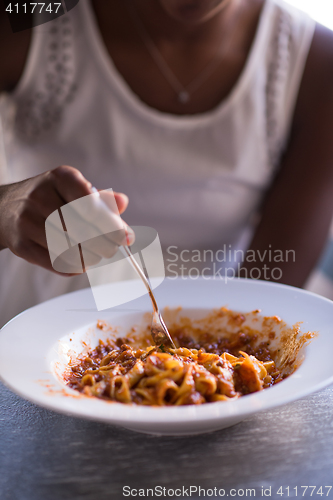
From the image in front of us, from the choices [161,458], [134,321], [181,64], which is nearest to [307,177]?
[181,64]

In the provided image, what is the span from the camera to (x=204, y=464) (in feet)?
2.51

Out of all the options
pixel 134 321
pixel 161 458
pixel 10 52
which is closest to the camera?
pixel 161 458

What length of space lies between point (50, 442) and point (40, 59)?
63.1 inches

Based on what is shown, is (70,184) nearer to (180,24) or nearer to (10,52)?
(10,52)

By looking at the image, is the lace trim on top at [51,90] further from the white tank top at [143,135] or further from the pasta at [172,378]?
the pasta at [172,378]

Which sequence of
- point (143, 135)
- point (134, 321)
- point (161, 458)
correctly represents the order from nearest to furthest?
1. point (161, 458)
2. point (134, 321)
3. point (143, 135)

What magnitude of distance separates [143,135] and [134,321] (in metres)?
0.96

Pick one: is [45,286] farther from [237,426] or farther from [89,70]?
[237,426]

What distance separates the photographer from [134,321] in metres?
1.35

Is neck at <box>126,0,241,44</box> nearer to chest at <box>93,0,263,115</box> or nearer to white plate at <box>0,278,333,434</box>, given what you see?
chest at <box>93,0,263,115</box>

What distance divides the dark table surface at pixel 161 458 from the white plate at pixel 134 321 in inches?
1.7

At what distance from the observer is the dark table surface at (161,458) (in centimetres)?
72

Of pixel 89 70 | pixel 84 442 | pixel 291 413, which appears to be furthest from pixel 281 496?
pixel 89 70

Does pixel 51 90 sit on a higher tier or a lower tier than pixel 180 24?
lower
